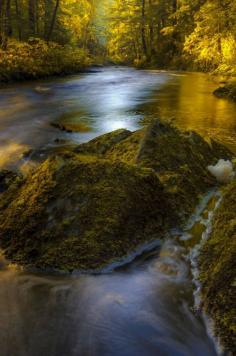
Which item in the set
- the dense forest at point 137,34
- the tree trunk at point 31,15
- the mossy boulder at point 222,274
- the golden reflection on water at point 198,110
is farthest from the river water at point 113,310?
the tree trunk at point 31,15

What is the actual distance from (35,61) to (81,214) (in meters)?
21.0

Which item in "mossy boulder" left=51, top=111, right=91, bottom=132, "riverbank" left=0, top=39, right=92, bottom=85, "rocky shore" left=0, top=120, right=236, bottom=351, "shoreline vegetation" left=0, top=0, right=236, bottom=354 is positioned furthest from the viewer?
"riverbank" left=0, top=39, right=92, bottom=85

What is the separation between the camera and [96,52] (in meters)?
63.8

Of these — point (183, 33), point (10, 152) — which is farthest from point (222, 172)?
point (183, 33)

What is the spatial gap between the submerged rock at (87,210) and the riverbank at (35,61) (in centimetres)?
1641

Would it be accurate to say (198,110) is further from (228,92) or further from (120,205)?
(120,205)

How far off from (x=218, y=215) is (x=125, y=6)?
1870 inches

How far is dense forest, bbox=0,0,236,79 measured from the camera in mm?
20047

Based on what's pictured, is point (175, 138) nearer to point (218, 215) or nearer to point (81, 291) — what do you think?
point (218, 215)

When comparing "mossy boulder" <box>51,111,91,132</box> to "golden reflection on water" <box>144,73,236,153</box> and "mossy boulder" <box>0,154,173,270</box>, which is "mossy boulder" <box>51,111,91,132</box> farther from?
"mossy boulder" <box>0,154,173,270</box>

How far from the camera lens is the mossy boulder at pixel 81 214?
3.66 meters

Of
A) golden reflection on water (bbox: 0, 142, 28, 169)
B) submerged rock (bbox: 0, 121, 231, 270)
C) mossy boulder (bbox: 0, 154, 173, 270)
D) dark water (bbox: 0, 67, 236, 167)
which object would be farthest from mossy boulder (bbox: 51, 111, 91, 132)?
mossy boulder (bbox: 0, 154, 173, 270)

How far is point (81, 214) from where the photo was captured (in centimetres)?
384

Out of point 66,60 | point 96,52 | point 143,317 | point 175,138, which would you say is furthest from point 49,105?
point 96,52
